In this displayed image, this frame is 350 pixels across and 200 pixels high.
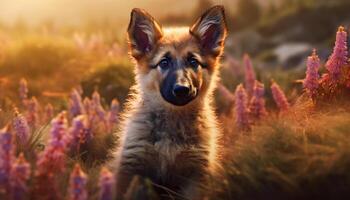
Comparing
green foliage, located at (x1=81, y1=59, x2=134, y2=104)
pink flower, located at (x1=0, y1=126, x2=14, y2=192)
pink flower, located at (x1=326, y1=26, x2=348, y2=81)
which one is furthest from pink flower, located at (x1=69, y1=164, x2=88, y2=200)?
green foliage, located at (x1=81, y1=59, x2=134, y2=104)

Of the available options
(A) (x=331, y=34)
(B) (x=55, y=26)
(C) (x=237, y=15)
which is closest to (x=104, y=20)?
(B) (x=55, y=26)

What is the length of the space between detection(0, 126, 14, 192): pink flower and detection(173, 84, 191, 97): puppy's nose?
2.19 m

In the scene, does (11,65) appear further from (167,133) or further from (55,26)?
(55,26)

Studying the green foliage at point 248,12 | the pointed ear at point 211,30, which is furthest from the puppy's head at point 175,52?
the green foliage at point 248,12

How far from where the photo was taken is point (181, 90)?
628cm

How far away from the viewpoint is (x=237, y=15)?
25.3 meters

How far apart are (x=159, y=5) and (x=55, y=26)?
531 cm

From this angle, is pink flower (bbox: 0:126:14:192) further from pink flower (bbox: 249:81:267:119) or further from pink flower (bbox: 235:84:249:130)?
pink flower (bbox: 249:81:267:119)

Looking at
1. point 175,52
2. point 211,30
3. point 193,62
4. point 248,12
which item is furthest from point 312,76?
point 248,12

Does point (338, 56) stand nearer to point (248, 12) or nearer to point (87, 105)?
point (87, 105)

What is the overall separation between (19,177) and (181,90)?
2.19m

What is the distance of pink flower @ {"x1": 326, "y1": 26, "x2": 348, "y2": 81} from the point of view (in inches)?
265

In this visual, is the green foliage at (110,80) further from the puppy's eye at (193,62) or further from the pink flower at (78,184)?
the pink flower at (78,184)

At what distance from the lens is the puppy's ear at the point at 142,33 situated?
7.01 metres
